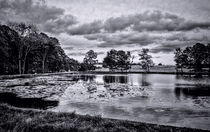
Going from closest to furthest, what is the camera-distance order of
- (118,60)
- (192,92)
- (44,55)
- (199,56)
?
(192,92)
(44,55)
(199,56)
(118,60)

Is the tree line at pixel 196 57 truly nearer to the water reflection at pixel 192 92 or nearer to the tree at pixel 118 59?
the tree at pixel 118 59

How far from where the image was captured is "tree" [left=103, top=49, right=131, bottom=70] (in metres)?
113

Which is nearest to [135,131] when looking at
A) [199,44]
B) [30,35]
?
[30,35]

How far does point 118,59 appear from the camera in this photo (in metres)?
115

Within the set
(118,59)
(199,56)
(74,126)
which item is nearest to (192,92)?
(74,126)

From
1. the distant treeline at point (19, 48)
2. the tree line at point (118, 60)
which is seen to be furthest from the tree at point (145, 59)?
the distant treeline at point (19, 48)

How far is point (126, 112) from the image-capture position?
10250 mm

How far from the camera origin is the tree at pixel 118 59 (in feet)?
371

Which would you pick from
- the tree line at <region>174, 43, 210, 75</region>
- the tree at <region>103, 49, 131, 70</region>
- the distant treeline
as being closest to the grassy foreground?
the distant treeline

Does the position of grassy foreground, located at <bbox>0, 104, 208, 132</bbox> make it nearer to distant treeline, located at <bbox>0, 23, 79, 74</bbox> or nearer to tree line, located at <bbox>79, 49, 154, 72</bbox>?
distant treeline, located at <bbox>0, 23, 79, 74</bbox>

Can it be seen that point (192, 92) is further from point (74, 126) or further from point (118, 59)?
point (118, 59)

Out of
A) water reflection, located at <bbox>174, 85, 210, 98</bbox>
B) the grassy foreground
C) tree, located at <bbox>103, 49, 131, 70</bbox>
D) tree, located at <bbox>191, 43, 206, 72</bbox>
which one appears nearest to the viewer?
the grassy foreground

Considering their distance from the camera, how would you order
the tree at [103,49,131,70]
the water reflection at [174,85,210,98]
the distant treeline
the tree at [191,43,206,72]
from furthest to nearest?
the tree at [103,49,131,70], the tree at [191,43,206,72], the distant treeline, the water reflection at [174,85,210,98]

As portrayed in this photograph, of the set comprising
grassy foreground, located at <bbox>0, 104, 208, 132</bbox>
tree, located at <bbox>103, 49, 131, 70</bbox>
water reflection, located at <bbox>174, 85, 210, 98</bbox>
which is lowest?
water reflection, located at <bbox>174, 85, 210, 98</bbox>
